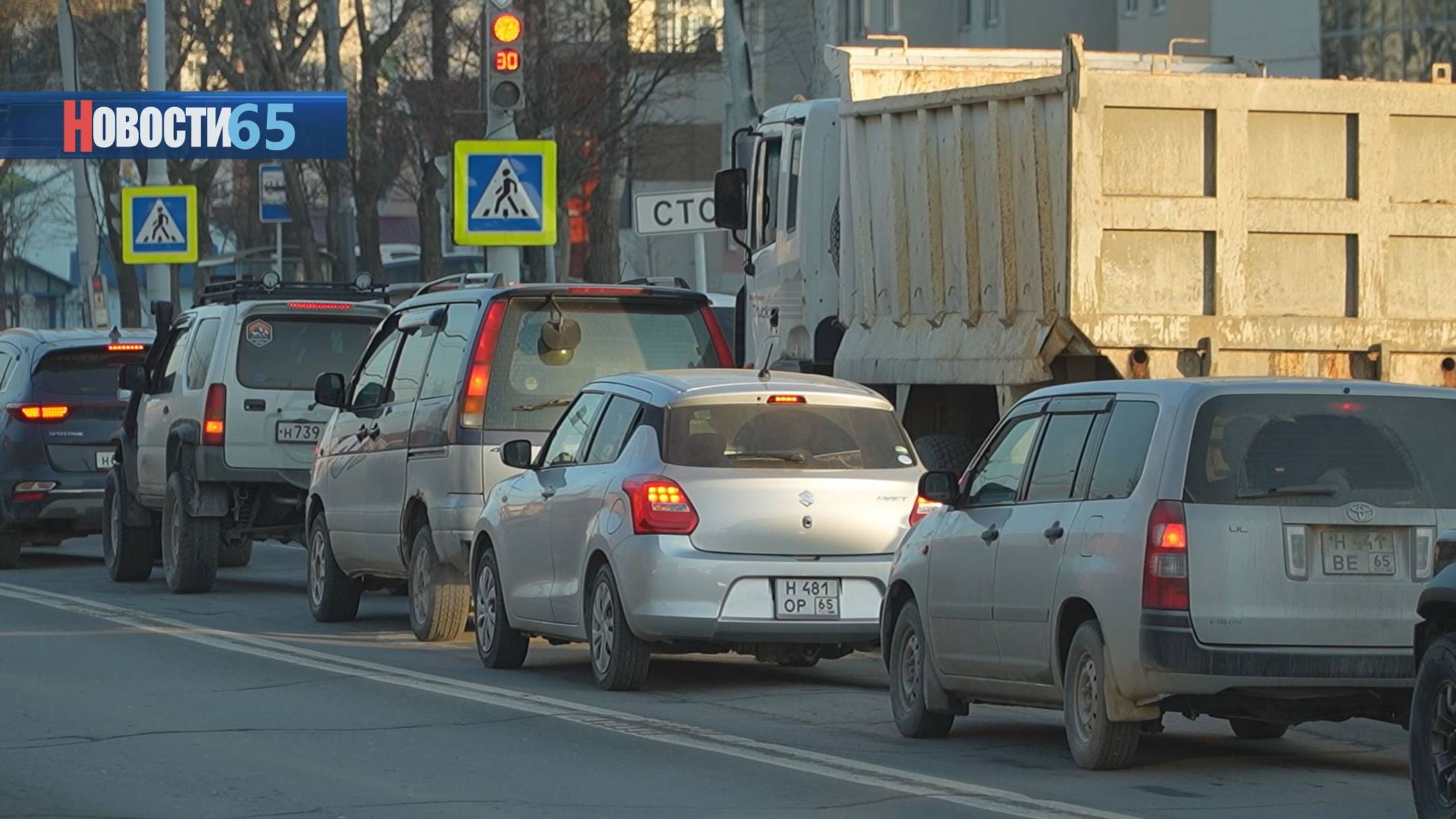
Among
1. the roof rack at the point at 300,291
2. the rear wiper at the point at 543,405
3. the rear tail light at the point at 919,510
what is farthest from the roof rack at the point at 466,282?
the rear tail light at the point at 919,510

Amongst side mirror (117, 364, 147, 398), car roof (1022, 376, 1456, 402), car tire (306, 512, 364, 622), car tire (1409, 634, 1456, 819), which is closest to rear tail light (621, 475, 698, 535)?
car roof (1022, 376, 1456, 402)

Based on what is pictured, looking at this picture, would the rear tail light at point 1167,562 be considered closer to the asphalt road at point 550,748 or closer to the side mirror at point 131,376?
the asphalt road at point 550,748

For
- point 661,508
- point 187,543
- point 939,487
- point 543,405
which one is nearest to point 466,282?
point 543,405

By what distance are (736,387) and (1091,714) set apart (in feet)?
11.3

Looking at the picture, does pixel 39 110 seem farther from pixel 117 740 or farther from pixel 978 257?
pixel 117 740

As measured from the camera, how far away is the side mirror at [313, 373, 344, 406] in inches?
658

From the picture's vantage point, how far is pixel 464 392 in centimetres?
1495

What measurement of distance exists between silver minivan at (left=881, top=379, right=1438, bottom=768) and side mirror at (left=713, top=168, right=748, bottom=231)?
9.13 metres

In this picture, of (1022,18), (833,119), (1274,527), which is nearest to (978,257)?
(833,119)

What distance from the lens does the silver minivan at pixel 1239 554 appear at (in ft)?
31.4

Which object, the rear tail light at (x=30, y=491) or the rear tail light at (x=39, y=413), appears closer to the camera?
the rear tail light at (x=30, y=491)

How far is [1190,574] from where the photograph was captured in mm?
9562

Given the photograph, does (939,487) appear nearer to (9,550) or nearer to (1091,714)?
(1091,714)

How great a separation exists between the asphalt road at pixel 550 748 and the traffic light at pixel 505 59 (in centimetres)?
676
